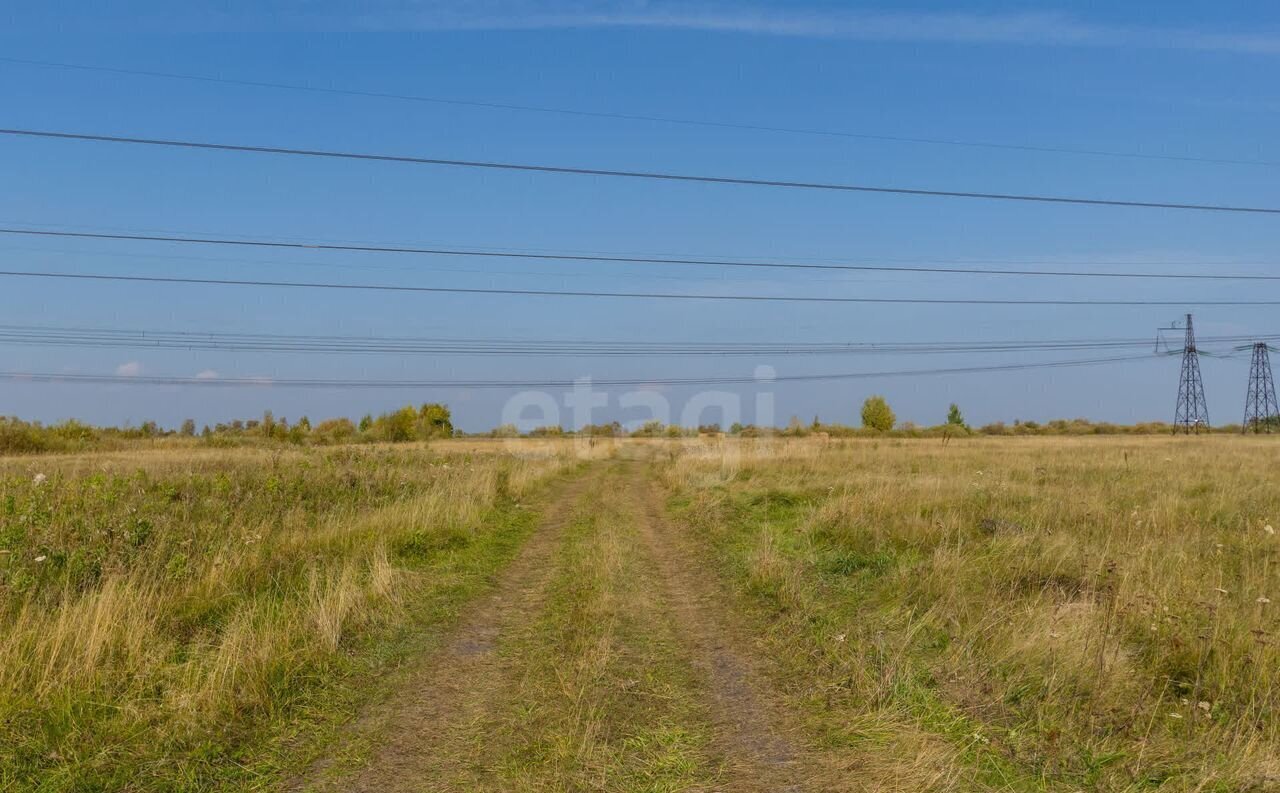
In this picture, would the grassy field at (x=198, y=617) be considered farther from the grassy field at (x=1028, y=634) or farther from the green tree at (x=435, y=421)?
the green tree at (x=435, y=421)

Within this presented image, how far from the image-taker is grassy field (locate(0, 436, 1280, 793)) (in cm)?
465

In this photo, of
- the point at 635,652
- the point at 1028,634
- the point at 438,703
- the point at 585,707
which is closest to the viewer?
the point at 585,707

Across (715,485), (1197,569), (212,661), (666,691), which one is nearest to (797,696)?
(666,691)

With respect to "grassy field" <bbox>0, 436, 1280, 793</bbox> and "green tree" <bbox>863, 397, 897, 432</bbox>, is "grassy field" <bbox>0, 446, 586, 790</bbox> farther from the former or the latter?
"green tree" <bbox>863, 397, 897, 432</bbox>

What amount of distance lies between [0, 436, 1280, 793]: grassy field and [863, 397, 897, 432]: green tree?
2656 inches

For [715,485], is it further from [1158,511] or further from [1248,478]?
[1248,478]

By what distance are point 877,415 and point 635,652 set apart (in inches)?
3051

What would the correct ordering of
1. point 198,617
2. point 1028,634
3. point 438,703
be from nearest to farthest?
1. point 438,703
2. point 1028,634
3. point 198,617

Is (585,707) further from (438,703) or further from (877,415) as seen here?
(877,415)

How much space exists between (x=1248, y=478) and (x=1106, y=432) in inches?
2743

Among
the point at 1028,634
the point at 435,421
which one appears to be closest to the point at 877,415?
the point at 435,421

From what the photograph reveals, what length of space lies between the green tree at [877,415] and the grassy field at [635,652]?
67.5 meters

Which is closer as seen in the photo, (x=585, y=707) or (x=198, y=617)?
(x=585, y=707)

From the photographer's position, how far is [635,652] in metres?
7.00
